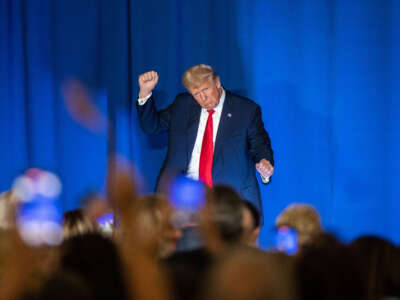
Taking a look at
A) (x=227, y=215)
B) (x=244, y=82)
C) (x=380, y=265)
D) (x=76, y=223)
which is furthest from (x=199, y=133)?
(x=380, y=265)

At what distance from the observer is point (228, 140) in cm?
326

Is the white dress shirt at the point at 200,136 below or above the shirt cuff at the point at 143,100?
below

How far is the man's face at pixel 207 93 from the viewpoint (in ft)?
10.5

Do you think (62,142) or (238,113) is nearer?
(238,113)

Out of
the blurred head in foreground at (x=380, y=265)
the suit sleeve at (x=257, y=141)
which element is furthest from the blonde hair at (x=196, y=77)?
Result: the blurred head in foreground at (x=380, y=265)

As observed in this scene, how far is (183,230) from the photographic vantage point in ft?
8.37

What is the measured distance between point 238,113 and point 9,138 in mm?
1997

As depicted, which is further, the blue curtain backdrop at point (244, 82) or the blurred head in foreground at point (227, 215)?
the blue curtain backdrop at point (244, 82)

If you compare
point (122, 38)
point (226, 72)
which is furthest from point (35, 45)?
point (226, 72)

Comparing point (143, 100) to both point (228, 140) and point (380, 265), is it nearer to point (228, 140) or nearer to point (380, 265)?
point (228, 140)

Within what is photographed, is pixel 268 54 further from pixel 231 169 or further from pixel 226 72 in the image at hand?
pixel 231 169

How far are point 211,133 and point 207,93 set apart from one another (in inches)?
10.4

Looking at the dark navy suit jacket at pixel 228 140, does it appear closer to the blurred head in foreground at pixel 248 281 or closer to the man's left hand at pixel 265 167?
the man's left hand at pixel 265 167

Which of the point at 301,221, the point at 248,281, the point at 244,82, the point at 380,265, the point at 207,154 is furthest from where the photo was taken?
the point at 244,82
